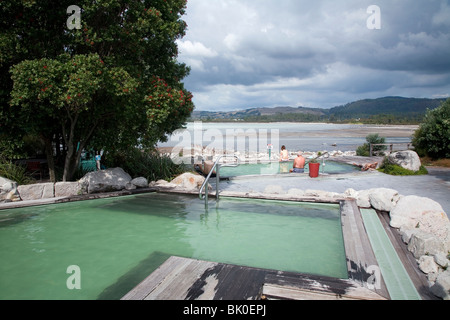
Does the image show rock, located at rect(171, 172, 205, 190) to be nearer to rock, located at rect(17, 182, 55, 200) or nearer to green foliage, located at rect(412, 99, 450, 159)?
rock, located at rect(17, 182, 55, 200)

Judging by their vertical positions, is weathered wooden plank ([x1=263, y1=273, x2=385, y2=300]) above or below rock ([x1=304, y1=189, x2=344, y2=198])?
below

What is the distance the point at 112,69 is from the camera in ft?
23.4

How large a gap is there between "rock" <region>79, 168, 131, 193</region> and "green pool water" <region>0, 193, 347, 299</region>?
0.65 m

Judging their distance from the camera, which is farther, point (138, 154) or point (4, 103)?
point (138, 154)

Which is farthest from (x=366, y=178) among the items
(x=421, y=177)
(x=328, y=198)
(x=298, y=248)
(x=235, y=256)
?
(x=235, y=256)

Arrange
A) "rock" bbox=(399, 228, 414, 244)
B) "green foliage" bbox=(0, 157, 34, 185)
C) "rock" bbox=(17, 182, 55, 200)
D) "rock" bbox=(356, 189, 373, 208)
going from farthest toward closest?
1. "green foliage" bbox=(0, 157, 34, 185)
2. "rock" bbox=(17, 182, 55, 200)
3. "rock" bbox=(356, 189, 373, 208)
4. "rock" bbox=(399, 228, 414, 244)

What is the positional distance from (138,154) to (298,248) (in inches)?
319

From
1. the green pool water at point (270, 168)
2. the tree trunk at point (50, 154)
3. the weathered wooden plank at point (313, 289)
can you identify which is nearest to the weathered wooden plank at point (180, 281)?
the weathered wooden plank at point (313, 289)

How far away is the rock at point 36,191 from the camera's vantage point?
7.62 meters

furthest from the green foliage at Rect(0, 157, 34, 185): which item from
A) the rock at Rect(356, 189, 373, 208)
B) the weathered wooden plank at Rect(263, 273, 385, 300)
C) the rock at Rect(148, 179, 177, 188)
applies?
the rock at Rect(356, 189, 373, 208)

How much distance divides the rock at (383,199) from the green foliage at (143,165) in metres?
7.02

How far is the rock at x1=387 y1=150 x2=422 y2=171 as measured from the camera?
11450mm
